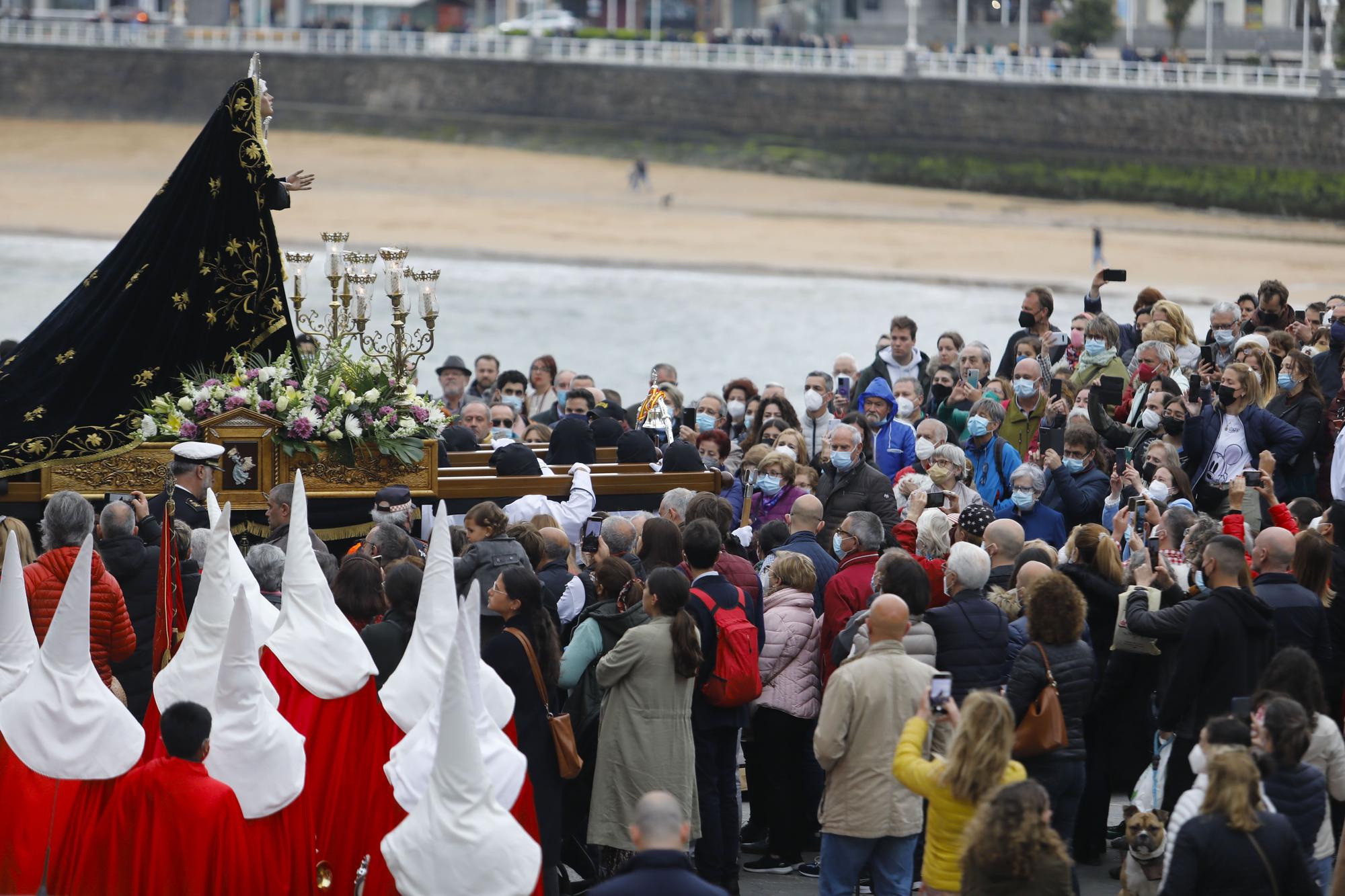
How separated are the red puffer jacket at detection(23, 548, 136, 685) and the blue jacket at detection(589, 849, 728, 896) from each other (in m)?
3.09

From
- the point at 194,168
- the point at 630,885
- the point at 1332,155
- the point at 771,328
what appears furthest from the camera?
the point at 1332,155

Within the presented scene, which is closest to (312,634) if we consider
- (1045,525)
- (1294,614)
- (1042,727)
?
(1042,727)

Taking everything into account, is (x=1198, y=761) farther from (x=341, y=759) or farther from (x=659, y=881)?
(x=341, y=759)

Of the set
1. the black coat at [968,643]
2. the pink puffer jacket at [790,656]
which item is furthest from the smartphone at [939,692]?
the pink puffer jacket at [790,656]

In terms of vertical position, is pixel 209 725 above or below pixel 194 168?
below

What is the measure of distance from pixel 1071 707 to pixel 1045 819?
62.3 inches

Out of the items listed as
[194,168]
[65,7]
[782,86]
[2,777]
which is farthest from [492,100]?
[2,777]

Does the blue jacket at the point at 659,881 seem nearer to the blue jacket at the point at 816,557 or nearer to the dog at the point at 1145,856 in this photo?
the dog at the point at 1145,856

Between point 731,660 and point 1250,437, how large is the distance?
4.19 m

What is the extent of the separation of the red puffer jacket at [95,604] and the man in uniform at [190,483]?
1458mm

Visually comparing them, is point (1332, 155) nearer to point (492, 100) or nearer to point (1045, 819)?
point (492, 100)

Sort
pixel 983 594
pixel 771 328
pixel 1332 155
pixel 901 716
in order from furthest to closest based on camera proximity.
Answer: pixel 1332 155, pixel 771 328, pixel 983 594, pixel 901 716

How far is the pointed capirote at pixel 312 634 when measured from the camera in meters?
6.39

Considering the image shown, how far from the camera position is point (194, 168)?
989cm
